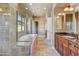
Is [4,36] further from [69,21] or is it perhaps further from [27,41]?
[69,21]

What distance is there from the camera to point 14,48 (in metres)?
2.47

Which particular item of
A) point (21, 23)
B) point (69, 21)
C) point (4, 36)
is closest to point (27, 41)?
point (21, 23)

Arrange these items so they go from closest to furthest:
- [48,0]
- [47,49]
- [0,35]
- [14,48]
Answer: [48,0]
[0,35]
[14,48]
[47,49]

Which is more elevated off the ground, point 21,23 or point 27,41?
point 21,23

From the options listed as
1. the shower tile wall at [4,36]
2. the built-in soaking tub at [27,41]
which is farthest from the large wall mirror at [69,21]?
the shower tile wall at [4,36]

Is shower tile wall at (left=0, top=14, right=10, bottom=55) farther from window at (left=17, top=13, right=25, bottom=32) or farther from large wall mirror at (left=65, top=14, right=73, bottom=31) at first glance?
large wall mirror at (left=65, top=14, right=73, bottom=31)

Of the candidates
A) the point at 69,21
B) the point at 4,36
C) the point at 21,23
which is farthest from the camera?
the point at 69,21

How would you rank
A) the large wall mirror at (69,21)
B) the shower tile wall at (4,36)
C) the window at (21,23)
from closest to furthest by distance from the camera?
the shower tile wall at (4,36)
the window at (21,23)
the large wall mirror at (69,21)

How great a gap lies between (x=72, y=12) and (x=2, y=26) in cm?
155

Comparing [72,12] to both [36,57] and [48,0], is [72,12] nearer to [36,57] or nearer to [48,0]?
[48,0]

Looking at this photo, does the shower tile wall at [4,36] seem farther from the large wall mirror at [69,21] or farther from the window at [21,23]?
the large wall mirror at [69,21]

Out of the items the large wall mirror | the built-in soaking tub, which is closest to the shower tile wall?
the built-in soaking tub

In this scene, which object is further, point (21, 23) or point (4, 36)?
point (21, 23)

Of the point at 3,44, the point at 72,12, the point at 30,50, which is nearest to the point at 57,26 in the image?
the point at 72,12
